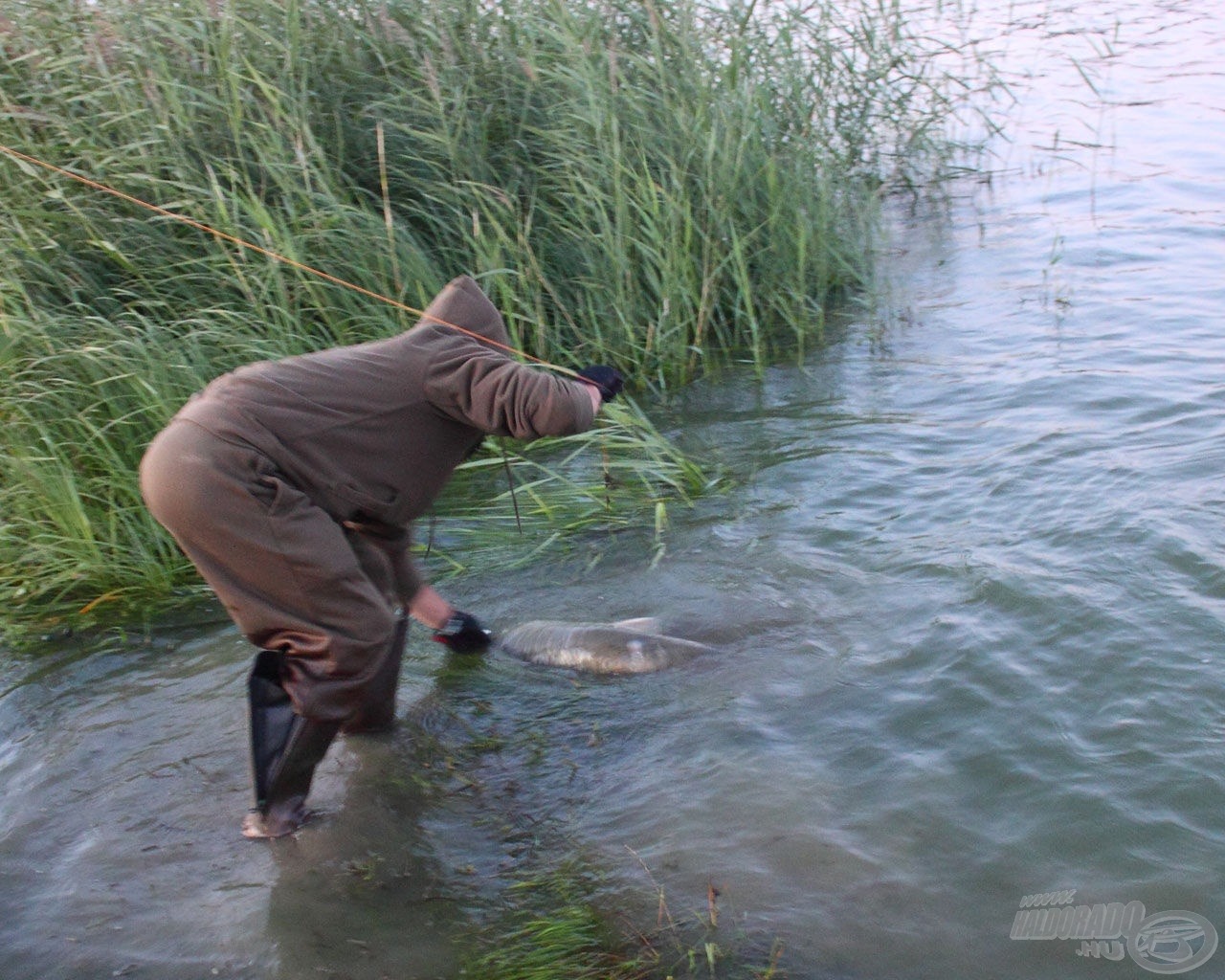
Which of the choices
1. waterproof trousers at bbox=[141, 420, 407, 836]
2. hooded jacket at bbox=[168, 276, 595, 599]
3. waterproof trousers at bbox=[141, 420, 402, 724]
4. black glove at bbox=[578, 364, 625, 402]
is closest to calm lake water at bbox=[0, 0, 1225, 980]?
waterproof trousers at bbox=[141, 420, 407, 836]

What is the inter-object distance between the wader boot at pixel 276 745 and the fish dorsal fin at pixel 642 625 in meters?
1.41

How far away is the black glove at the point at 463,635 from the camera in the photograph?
15.7ft

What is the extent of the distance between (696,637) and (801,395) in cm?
268

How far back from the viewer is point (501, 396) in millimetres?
3615

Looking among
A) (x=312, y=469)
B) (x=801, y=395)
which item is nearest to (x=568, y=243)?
(x=801, y=395)

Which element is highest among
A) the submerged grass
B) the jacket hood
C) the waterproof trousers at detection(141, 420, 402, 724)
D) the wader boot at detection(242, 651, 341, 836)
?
the jacket hood

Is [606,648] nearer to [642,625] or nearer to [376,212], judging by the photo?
[642,625]

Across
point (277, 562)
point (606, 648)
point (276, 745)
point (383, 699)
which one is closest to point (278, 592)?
point (277, 562)

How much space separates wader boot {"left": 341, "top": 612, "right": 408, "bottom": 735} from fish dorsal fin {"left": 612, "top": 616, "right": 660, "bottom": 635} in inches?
37.2

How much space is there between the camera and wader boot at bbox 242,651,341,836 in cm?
362

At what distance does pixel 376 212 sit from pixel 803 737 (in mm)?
4379

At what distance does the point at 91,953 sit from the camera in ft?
10.8

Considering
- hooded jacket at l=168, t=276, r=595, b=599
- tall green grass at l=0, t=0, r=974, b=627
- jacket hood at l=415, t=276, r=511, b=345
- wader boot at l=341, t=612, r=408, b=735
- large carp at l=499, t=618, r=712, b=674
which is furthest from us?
tall green grass at l=0, t=0, r=974, b=627

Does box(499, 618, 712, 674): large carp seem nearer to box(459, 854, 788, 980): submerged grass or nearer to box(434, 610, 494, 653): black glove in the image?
box(434, 610, 494, 653): black glove
